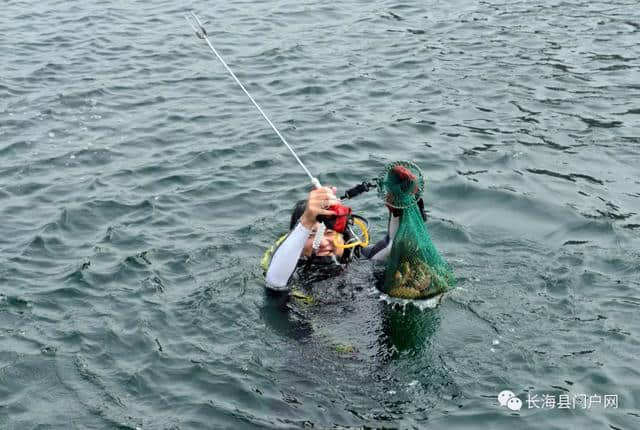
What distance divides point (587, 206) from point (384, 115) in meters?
3.62

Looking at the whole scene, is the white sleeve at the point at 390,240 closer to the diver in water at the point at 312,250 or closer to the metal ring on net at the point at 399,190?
the diver in water at the point at 312,250

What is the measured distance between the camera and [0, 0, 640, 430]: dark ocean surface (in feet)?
21.5

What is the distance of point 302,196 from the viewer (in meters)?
10.0

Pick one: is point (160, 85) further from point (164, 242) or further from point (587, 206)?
point (587, 206)

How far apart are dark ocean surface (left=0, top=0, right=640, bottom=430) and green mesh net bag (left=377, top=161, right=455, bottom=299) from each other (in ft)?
0.89

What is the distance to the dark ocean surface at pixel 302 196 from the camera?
6555 mm

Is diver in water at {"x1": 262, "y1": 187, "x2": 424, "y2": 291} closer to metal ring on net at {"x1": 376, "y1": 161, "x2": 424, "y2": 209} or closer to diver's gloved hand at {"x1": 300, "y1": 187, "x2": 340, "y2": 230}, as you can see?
diver's gloved hand at {"x1": 300, "y1": 187, "x2": 340, "y2": 230}

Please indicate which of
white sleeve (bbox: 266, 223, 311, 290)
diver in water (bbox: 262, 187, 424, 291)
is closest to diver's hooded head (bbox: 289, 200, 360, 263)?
diver in water (bbox: 262, 187, 424, 291)

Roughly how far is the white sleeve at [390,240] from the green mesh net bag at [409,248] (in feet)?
1.00

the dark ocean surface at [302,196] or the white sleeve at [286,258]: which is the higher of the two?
the white sleeve at [286,258]

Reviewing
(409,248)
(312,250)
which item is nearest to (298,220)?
(312,250)

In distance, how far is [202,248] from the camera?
350 inches

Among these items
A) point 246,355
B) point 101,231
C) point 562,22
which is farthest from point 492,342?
point 562,22

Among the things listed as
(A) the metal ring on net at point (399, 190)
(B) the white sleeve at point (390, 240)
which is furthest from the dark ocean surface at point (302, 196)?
(A) the metal ring on net at point (399, 190)
